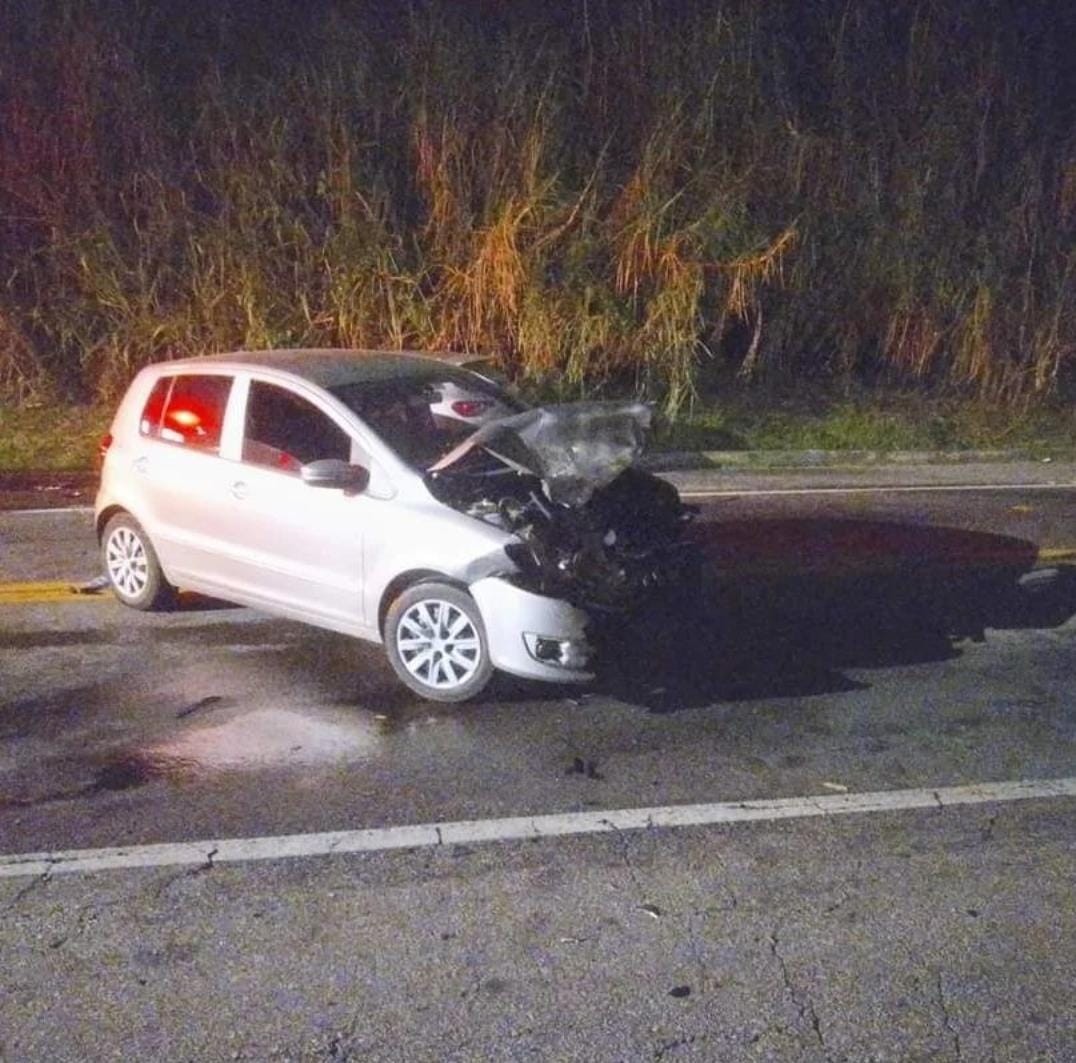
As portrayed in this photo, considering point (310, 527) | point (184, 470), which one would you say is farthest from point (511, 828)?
point (184, 470)

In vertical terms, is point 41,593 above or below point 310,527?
below

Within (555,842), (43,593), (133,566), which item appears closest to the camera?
(555,842)

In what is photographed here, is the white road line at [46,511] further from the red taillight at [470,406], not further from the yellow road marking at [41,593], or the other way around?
the red taillight at [470,406]

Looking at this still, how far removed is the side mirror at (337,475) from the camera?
7066 millimetres

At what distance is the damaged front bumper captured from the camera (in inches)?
262

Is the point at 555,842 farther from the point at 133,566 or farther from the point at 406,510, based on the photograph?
the point at 133,566

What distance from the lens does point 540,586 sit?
6.71 m

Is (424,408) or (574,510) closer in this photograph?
(574,510)

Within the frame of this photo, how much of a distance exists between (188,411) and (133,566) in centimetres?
102

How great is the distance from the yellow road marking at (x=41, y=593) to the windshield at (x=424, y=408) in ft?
8.16

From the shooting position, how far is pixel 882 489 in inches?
524

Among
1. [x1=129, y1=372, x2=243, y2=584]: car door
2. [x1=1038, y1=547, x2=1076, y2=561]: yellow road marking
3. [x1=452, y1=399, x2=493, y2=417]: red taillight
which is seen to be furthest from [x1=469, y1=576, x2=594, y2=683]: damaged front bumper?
[x1=1038, y1=547, x2=1076, y2=561]: yellow road marking

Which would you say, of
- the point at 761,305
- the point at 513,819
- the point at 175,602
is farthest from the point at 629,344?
the point at 513,819

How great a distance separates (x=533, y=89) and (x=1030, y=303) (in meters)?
6.41
